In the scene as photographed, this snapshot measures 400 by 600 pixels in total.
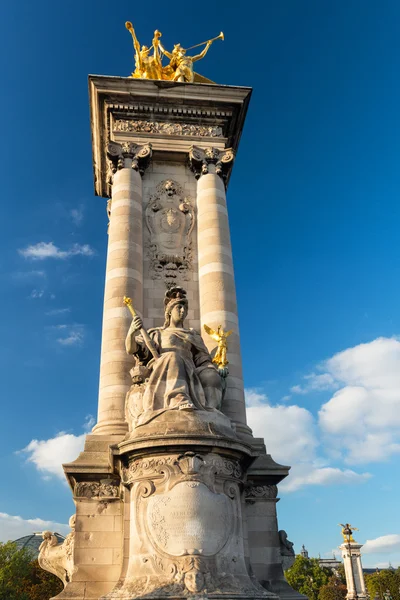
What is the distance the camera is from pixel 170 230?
61.2ft

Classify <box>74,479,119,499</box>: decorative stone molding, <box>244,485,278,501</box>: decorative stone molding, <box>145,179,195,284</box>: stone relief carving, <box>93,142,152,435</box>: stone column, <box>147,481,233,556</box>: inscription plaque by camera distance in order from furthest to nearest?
<box>145,179,195,284</box>: stone relief carving < <box>93,142,152,435</box>: stone column < <box>244,485,278,501</box>: decorative stone molding < <box>74,479,119,499</box>: decorative stone molding < <box>147,481,233,556</box>: inscription plaque

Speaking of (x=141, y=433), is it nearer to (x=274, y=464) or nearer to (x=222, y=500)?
(x=222, y=500)

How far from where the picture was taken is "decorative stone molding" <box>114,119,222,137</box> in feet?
65.3

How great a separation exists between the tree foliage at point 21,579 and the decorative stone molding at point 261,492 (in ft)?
129

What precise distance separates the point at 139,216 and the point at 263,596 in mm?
11781

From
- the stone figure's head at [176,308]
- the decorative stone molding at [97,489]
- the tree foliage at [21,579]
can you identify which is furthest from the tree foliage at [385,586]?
the stone figure's head at [176,308]

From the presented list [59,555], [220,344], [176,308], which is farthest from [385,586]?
[176,308]

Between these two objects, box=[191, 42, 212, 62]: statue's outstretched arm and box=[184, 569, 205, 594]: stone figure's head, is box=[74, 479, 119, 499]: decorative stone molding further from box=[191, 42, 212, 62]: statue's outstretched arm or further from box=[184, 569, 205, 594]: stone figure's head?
box=[191, 42, 212, 62]: statue's outstretched arm

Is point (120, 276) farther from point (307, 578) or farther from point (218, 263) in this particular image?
point (307, 578)

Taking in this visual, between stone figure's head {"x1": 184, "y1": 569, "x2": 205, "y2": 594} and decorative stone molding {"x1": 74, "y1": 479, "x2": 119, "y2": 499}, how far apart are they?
3803 millimetres

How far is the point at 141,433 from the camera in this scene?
37.7ft

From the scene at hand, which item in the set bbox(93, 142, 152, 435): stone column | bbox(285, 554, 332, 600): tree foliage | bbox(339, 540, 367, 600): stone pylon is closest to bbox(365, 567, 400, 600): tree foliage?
bbox(285, 554, 332, 600): tree foliage

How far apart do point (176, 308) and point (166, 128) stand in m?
8.43

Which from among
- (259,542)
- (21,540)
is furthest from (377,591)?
(259,542)
